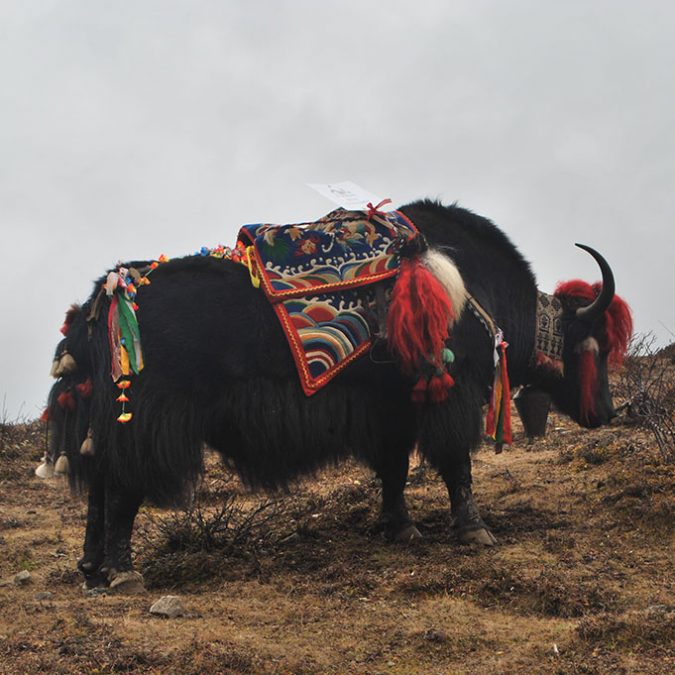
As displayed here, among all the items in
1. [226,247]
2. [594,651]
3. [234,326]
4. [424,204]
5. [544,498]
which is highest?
[424,204]

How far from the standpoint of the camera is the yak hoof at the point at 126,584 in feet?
12.7

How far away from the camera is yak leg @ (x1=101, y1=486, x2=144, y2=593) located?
3.93m

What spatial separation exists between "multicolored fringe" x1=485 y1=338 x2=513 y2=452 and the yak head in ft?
1.77

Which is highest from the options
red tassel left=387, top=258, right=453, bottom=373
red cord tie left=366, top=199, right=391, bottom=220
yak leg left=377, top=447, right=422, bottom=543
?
red cord tie left=366, top=199, right=391, bottom=220

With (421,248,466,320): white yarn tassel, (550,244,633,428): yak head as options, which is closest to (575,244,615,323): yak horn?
(550,244,633,428): yak head

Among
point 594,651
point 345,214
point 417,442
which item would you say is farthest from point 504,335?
point 594,651

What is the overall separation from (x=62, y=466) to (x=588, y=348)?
269 cm

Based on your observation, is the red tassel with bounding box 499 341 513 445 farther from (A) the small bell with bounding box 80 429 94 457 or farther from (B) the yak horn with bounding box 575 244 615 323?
(A) the small bell with bounding box 80 429 94 457

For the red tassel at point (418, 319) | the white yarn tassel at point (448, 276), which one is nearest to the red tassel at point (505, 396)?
the white yarn tassel at point (448, 276)

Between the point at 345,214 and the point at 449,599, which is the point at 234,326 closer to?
the point at 345,214

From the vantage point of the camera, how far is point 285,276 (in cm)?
409

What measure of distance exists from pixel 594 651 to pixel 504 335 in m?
2.08

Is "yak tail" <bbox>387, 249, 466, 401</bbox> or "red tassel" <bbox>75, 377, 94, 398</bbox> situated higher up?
"yak tail" <bbox>387, 249, 466, 401</bbox>

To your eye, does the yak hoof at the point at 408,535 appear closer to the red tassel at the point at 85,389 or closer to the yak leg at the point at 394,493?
the yak leg at the point at 394,493
